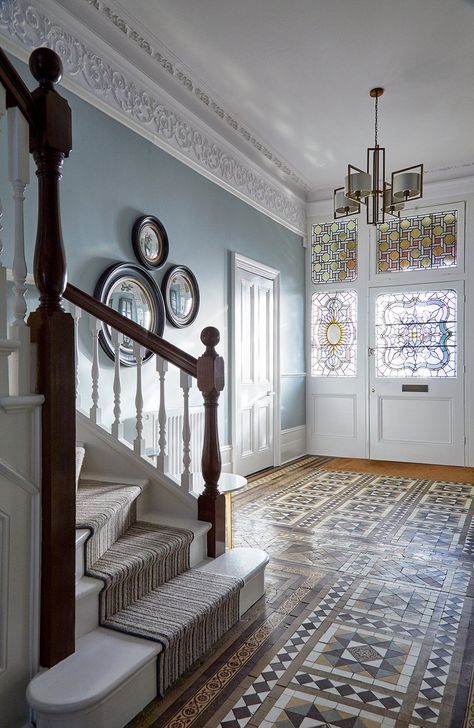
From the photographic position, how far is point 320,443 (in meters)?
6.75

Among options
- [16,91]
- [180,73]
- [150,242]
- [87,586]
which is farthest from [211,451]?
[180,73]

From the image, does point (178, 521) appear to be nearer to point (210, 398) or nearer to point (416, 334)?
point (210, 398)

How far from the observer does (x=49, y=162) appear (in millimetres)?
1644

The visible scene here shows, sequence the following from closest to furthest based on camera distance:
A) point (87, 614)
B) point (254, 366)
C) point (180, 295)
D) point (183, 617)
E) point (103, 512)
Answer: point (87, 614)
point (183, 617)
point (103, 512)
point (180, 295)
point (254, 366)

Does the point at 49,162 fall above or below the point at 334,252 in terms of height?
below

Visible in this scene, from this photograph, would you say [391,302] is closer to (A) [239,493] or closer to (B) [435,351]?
(B) [435,351]

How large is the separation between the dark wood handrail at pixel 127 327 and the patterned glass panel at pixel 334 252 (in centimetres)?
442

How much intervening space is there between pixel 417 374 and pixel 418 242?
1562 millimetres

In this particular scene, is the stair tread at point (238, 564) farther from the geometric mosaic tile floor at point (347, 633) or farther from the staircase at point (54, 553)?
the staircase at point (54, 553)

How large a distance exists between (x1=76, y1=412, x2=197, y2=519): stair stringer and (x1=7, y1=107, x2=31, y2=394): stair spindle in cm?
107

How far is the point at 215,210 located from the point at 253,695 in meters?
3.90

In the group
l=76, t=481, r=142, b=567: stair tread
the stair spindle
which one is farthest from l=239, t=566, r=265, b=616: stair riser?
the stair spindle

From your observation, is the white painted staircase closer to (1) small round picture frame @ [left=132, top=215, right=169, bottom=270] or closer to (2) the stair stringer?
(2) the stair stringer

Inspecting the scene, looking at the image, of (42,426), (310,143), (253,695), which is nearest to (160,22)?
(310,143)
